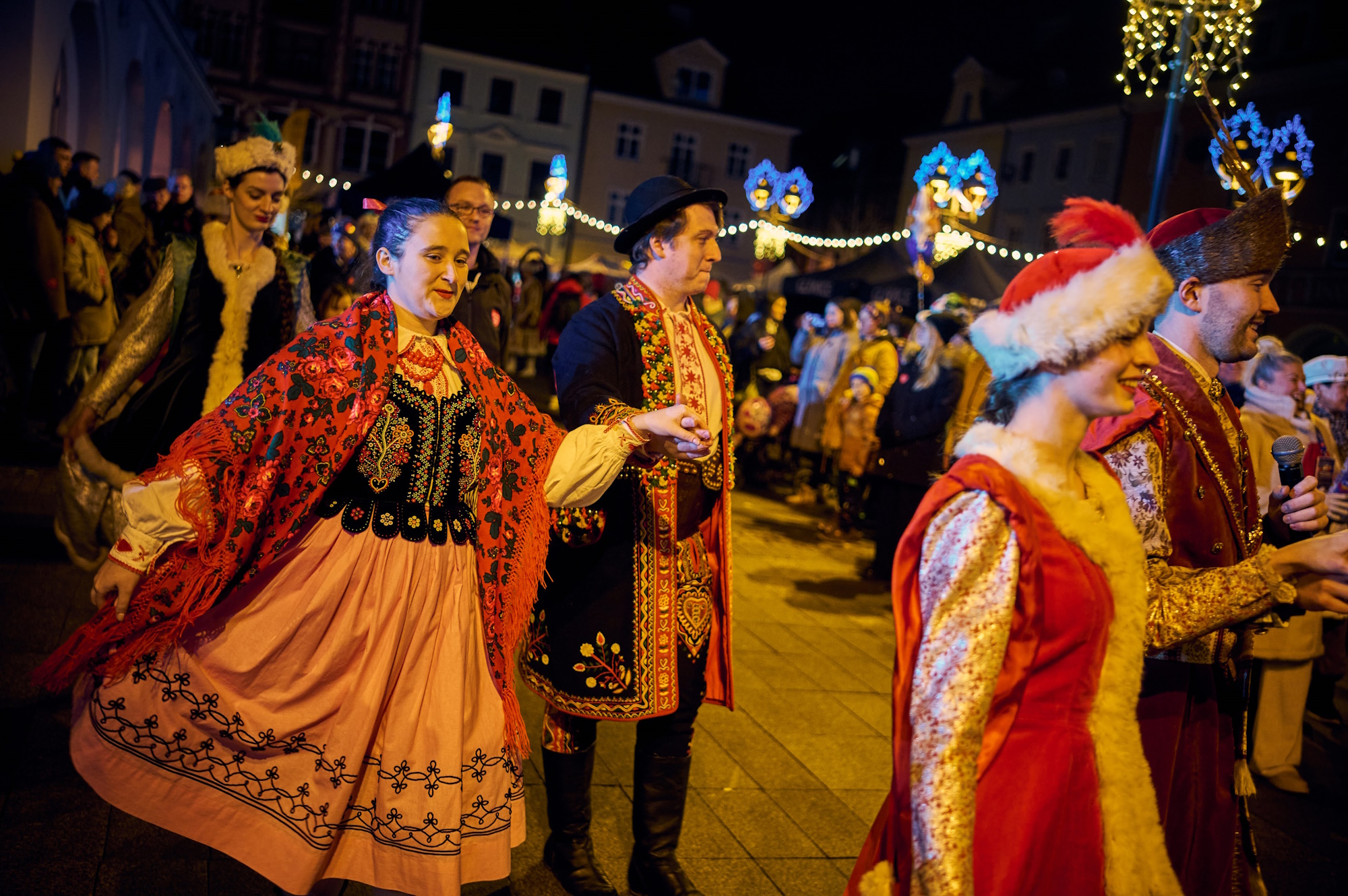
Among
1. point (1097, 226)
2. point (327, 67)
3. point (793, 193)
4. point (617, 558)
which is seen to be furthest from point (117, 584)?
point (327, 67)

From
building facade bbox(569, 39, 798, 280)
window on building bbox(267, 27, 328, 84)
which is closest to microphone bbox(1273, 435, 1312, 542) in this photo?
building facade bbox(569, 39, 798, 280)

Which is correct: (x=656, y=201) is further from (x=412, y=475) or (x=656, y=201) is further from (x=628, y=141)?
(x=628, y=141)

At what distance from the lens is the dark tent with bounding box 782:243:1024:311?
12.6m

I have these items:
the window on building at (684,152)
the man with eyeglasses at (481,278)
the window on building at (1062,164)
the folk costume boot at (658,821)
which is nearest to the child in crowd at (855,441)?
the man with eyeglasses at (481,278)

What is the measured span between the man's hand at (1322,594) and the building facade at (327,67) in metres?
41.3

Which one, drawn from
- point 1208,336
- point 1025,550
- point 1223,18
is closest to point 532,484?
point 1025,550

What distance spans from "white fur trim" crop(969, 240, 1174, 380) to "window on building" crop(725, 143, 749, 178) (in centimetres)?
4377

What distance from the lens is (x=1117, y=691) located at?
197 cm

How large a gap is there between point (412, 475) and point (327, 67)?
4298 cm

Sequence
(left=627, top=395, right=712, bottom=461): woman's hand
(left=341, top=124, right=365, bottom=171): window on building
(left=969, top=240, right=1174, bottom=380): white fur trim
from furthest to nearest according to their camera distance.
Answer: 1. (left=341, top=124, right=365, bottom=171): window on building
2. (left=627, top=395, right=712, bottom=461): woman's hand
3. (left=969, top=240, right=1174, bottom=380): white fur trim

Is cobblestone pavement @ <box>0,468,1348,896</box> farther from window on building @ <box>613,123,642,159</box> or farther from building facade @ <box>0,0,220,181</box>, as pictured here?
window on building @ <box>613,123,642,159</box>

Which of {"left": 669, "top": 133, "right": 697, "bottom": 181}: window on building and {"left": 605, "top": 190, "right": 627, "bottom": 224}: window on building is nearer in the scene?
{"left": 605, "top": 190, "right": 627, "bottom": 224}: window on building

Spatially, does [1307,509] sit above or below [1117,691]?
above

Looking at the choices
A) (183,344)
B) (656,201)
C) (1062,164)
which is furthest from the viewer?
(1062,164)
